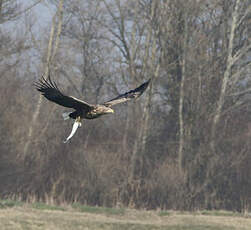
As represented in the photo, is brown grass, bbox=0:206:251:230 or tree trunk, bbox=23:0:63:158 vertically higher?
tree trunk, bbox=23:0:63:158

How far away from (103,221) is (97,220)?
192mm

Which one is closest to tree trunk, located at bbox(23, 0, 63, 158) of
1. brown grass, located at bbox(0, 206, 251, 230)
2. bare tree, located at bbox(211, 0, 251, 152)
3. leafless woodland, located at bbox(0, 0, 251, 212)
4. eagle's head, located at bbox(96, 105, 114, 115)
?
leafless woodland, located at bbox(0, 0, 251, 212)

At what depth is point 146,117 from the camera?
26734mm

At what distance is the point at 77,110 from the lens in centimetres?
759

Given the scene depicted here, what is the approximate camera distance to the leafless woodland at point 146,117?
23.4 metres

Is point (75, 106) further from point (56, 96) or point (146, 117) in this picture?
point (146, 117)

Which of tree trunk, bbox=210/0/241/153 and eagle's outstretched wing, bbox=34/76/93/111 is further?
tree trunk, bbox=210/0/241/153

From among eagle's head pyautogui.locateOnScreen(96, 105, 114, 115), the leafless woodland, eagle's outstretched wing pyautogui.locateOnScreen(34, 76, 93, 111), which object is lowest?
eagle's head pyautogui.locateOnScreen(96, 105, 114, 115)

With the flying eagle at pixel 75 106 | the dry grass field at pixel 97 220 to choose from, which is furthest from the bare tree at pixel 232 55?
the flying eagle at pixel 75 106

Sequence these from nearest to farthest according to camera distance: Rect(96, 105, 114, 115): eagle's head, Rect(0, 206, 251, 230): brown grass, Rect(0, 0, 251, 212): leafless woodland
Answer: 1. Rect(96, 105, 114, 115): eagle's head
2. Rect(0, 206, 251, 230): brown grass
3. Rect(0, 0, 251, 212): leafless woodland

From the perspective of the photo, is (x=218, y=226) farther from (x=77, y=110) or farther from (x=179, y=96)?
(x=179, y=96)

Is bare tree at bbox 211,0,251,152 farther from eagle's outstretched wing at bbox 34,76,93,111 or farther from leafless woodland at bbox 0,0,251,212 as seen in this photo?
eagle's outstretched wing at bbox 34,76,93,111

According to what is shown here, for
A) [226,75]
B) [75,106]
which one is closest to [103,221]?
[75,106]

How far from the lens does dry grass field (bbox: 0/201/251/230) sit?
516 inches
